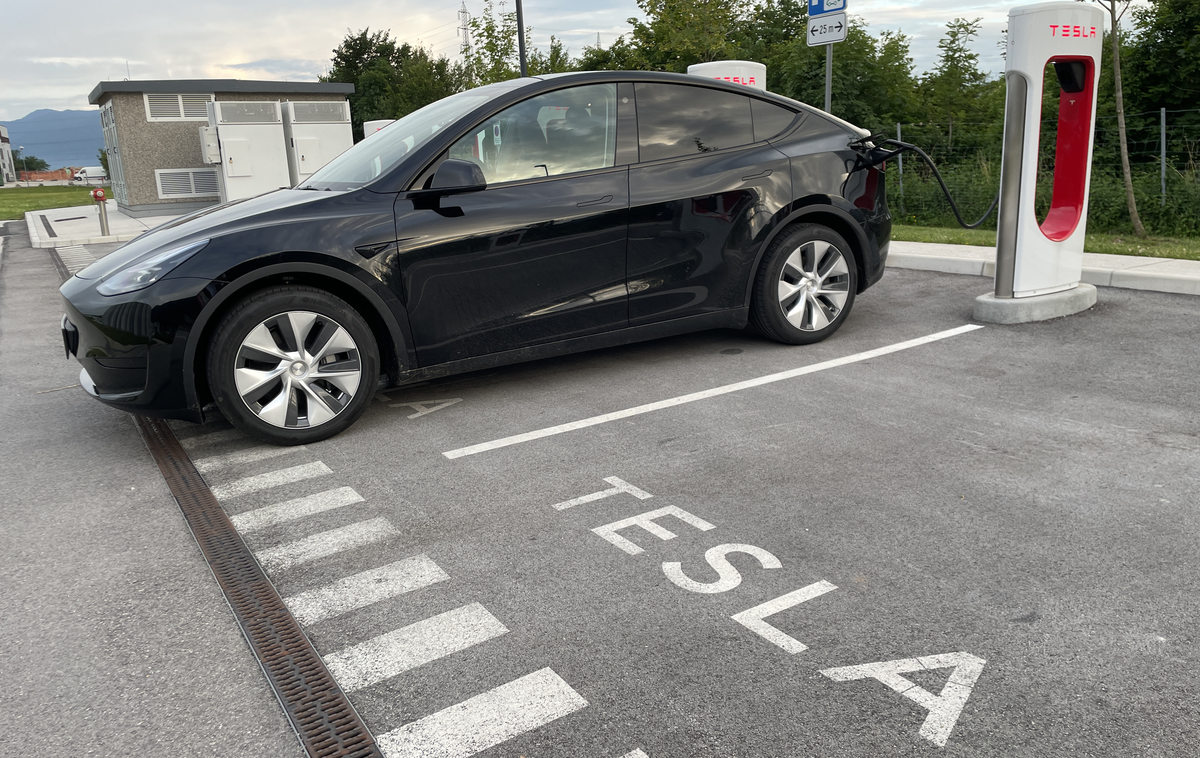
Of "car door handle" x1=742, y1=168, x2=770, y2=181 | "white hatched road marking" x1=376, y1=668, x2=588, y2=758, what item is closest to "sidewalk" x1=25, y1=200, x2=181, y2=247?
"car door handle" x1=742, y1=168, x2=770, y2=181

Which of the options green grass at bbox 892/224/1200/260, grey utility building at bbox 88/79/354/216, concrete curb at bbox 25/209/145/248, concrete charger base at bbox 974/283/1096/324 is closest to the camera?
concrete charger base at bbox 974/283/1096/324

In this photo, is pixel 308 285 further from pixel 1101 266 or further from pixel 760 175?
pixel 1101 266

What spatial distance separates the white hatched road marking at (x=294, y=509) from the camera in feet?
11.7

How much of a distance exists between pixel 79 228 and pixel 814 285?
19522mm

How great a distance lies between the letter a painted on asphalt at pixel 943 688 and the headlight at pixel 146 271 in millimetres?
3389

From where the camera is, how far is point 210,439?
15.4 ft

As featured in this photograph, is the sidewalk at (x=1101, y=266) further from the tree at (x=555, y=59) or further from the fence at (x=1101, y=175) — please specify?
the tree at (x=555, y=59)

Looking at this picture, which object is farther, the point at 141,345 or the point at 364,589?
the point at 141,345

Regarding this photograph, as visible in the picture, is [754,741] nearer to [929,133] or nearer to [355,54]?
[929,133]

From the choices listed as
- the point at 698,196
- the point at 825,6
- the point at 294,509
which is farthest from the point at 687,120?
the point at 825,6

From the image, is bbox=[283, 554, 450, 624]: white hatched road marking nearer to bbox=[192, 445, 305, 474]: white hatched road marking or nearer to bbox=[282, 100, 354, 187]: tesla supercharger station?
bbox=[192, 445, 305, 474]: white hatched road marking

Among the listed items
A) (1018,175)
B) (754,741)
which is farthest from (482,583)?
(1018,175)

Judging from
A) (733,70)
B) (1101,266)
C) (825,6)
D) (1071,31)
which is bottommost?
(1101,266)

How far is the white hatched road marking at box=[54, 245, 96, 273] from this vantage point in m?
12.7
